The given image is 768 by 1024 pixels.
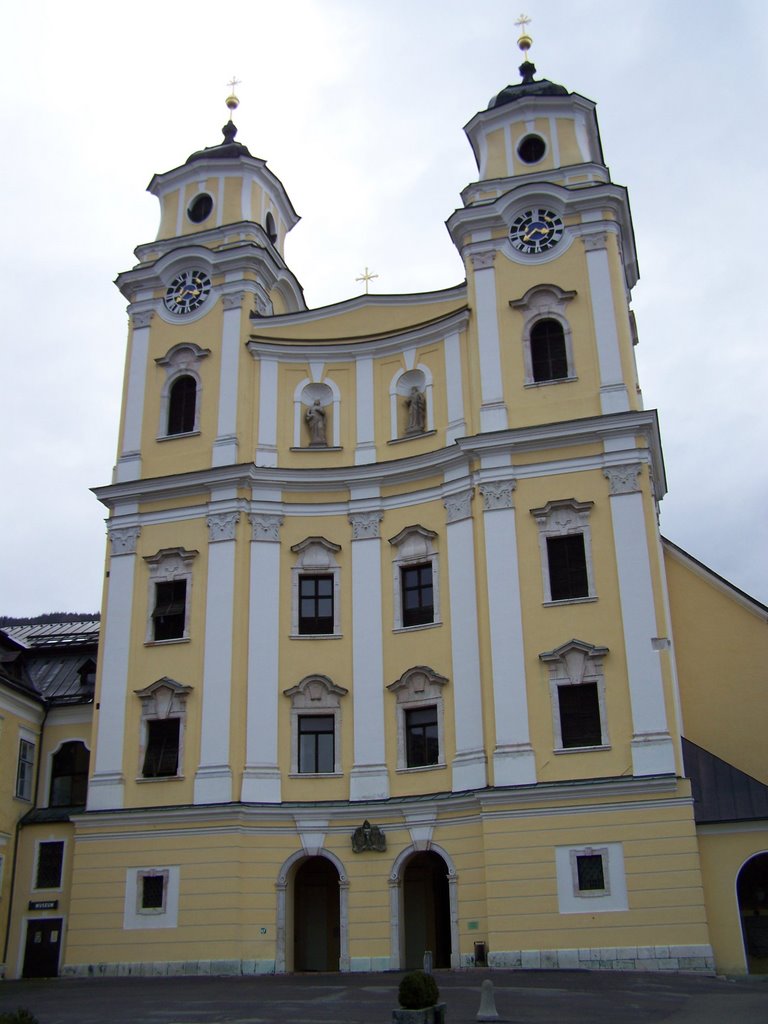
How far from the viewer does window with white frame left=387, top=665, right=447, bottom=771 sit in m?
30.0

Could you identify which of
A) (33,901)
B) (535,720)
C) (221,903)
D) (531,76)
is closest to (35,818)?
(33,901)

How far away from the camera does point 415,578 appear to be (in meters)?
31.9

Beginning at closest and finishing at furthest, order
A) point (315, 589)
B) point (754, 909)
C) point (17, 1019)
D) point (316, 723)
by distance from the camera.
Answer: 1. point (17, 1019)
2. point (754, 909)
3. point (316, 723)
4. point (315, 589)

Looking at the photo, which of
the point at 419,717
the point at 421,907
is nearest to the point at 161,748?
the point at 419,717

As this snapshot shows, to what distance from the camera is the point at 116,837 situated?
99.7 ft

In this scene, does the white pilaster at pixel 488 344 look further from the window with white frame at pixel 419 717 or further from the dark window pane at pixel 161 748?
the dark window pane at pixel 161 748

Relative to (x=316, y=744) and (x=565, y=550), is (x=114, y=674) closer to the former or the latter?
(x=316, y=744)

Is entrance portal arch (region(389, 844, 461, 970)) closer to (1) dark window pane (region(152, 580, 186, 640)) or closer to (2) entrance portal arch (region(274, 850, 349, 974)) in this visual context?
(2) entrance portal arch (region(274, 850, 349, 974))

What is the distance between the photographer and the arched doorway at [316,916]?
101ft

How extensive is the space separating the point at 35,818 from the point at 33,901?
242 cm

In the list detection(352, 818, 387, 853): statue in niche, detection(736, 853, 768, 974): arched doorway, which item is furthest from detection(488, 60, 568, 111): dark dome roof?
detection(736, 853, 768, 974): arched doorway

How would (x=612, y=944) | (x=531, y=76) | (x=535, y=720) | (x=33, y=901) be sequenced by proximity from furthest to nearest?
(x=531, y=76)
(x=33, y=901)
(x=535, y=720)
(x=612, y=944)

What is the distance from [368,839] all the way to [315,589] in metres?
7.41

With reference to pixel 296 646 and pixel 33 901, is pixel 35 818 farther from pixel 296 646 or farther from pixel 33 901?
pixel 296 646
